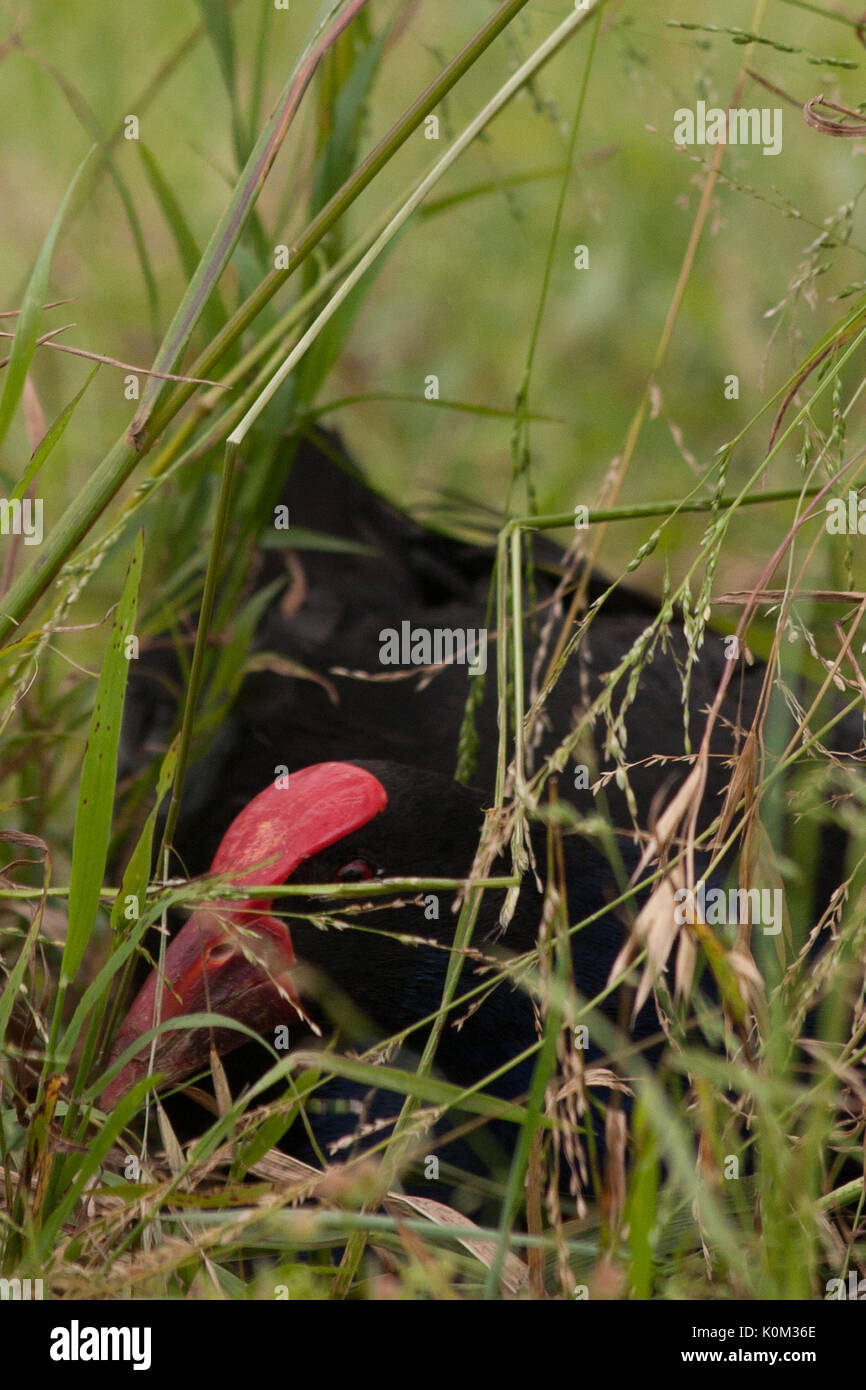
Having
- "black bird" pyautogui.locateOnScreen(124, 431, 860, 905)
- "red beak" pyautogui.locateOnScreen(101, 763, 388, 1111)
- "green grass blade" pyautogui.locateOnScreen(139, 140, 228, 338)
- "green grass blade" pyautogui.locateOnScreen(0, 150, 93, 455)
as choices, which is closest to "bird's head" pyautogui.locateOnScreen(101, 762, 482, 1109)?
"red beak" pyautogui.locateOnScreen(101, 763, 388, 1111)

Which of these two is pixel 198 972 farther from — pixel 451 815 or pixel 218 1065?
pixel 451 815

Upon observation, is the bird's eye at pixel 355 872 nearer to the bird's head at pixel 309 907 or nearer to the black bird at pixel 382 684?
the bird's head at pixel 309 907

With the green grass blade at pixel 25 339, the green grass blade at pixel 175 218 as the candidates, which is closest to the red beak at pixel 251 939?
the green grass blade at pixel 25 339

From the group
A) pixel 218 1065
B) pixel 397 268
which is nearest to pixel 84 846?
pixel 218 1065

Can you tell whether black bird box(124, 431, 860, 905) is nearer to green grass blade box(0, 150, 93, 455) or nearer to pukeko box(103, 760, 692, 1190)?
pukeko box(103, 760, 692, 1190)

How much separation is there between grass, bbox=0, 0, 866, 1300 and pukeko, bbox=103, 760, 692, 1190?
2.1 inches

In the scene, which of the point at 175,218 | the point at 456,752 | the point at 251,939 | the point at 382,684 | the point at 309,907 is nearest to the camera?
the point at 251,939

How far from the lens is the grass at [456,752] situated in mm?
1130

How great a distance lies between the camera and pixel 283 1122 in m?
1.30

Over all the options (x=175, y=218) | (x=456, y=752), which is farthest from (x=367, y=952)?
(x=175, y=218)

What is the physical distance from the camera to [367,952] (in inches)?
72.6

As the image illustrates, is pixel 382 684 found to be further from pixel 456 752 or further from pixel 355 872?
pixel 355 872

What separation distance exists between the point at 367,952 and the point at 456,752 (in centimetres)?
38

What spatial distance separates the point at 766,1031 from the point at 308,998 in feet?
2.60
